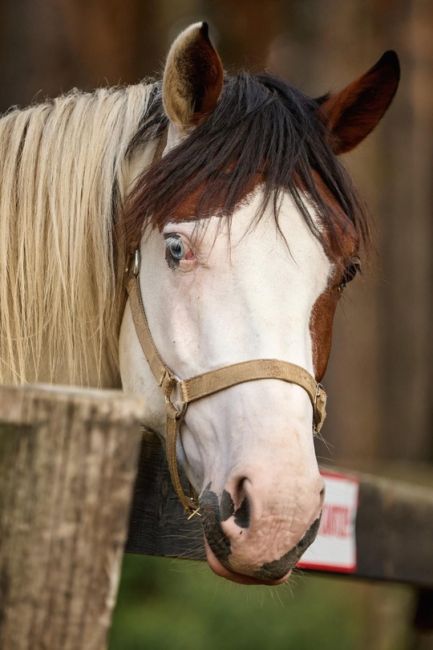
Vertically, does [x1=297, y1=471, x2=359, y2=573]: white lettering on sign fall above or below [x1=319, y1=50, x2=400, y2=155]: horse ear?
below

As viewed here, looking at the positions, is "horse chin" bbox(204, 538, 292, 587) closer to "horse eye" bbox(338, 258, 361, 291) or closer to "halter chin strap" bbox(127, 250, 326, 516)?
"halter chin strap" bbox(127, 250, 326, 516)

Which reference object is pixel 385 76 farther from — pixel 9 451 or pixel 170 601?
pixel 170 601

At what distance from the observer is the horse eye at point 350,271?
104 inches

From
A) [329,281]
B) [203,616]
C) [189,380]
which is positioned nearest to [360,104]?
[329,281]

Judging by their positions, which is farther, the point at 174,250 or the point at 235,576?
the point at 174,250

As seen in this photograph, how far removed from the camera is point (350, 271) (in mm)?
2689

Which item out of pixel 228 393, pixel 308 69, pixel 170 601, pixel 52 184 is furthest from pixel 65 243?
pixel 308 69

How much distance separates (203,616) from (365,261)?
372 cm

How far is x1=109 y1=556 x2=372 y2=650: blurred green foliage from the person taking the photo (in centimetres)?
580

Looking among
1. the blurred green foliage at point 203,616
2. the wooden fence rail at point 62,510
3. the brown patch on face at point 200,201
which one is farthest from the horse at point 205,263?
the blurred green foliage at point 203,616

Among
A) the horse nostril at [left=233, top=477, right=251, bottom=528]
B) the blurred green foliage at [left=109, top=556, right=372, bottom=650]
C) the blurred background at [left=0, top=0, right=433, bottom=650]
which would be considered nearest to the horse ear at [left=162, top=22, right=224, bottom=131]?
the blurred background at [left=0, top=0, right=433, bottom=650]

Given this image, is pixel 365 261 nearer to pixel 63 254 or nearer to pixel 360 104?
pixel 360 104

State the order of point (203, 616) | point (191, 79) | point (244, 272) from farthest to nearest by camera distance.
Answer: point (203, 616) < point (191, 79) < point (244, 272)

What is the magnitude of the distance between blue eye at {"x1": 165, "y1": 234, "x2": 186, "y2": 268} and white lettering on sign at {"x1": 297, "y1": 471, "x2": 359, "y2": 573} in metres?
0.79
